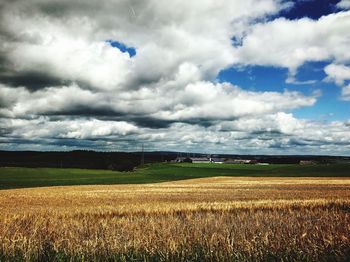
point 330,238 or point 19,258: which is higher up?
point 330,238

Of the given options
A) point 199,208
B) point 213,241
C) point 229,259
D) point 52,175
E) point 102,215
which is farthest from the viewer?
point 52,175

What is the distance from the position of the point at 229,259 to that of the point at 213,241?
1.62m

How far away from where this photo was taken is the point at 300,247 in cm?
963

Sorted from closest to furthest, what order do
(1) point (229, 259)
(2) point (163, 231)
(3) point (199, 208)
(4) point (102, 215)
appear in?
(1) point (229, 259) < (2) point (163, 231) < (4) point (102, 215) < (3) point (199, 208)

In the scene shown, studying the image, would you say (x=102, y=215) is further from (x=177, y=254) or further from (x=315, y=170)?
(x=315, y=170)

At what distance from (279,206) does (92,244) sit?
1823cm

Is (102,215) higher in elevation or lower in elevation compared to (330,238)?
lower

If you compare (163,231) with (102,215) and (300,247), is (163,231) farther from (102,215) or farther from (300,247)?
(102,215)

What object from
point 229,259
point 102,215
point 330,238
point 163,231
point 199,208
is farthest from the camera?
point 199,208

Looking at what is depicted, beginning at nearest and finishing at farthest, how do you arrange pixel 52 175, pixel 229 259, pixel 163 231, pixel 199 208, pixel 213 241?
pixel 229 259 < pixel 213 241 < pixel 163 231 < pixel 199 208 < pixel 52 175

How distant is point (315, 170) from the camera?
109m

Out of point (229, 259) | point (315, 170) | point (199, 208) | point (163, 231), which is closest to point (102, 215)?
point (199, 208)

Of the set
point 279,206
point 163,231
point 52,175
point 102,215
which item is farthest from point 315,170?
point 163,231

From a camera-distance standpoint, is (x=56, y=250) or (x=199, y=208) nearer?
(x=56, y=250)
